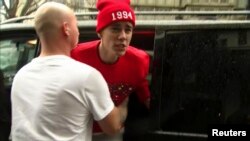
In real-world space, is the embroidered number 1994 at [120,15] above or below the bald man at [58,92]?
above

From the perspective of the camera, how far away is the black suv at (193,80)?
2.27 meters

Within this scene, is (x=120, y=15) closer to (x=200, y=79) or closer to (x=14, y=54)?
(x=200, y=79)

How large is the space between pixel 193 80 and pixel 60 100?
3.07ft

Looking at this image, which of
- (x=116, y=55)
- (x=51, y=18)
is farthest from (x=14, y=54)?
(x=51, y=18)

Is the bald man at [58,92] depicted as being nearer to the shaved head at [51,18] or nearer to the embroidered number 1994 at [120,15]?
the shaved head at [51,18]

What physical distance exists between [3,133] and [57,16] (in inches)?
56.6

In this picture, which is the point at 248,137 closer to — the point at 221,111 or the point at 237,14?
the point at 221,111

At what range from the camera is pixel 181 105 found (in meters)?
2.36

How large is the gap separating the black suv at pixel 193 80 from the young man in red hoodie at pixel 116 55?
0.14 m

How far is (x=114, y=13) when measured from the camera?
2211 millimetres

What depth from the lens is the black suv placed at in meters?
2.27

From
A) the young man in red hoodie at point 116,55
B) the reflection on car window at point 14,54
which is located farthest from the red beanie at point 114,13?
the reflection on car window at point 14,54

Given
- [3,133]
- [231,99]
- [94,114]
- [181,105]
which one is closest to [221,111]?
[231,99]

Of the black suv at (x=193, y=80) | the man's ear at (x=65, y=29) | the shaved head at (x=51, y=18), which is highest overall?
the shaved head at (x=51, y=18)
